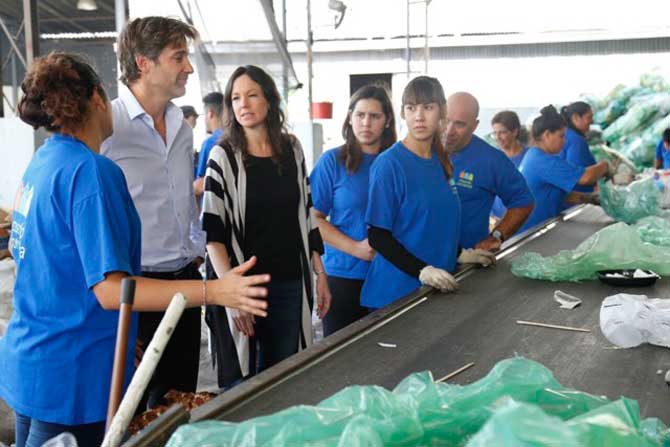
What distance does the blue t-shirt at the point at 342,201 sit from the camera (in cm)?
271

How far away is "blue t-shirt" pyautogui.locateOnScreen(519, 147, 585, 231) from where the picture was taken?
3.72 m

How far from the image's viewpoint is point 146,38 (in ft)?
6.39

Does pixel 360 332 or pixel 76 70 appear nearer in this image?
pixel 76 70

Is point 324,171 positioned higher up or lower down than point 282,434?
higher up

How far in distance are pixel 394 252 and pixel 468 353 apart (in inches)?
25.0

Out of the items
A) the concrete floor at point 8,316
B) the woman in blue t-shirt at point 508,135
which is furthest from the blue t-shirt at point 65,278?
the woman in blue t-shirt at point 508,135

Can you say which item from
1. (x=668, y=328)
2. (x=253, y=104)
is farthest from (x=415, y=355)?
(x=253, y=104)

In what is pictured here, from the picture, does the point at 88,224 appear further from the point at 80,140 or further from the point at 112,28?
the point at 112,28

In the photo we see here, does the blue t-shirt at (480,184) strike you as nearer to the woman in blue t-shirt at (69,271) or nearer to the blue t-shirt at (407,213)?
the blue t-shirt at (407,213)

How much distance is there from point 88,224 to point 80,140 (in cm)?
21

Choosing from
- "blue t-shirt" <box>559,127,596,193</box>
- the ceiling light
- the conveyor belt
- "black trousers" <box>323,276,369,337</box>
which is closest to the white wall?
"black trousers" <box>323,276,369,337</box>

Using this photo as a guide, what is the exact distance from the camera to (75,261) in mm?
1381

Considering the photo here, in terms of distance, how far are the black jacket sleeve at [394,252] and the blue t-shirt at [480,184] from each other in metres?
0.83

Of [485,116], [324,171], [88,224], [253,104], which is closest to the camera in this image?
[88,224]
